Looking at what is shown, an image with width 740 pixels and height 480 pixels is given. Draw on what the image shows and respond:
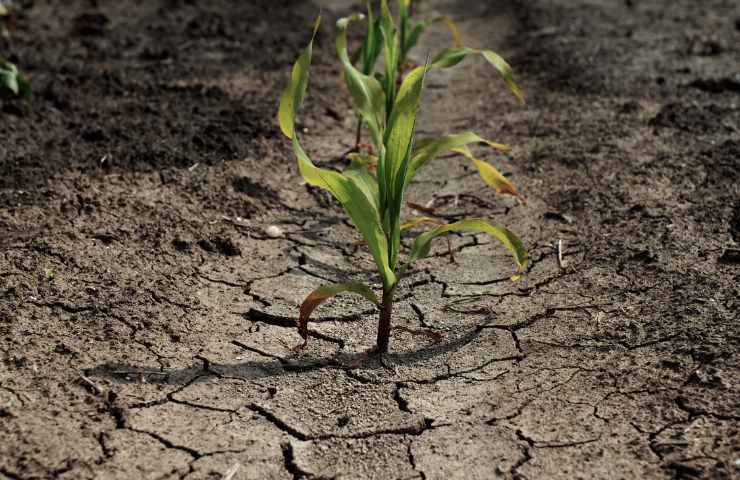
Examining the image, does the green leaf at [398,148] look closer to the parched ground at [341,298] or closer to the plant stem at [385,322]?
the plant stem at [385,322]

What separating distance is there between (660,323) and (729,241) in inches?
26.2

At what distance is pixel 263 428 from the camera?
93.0 inches

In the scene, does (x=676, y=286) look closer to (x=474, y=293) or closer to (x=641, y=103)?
(x=474, y=293)

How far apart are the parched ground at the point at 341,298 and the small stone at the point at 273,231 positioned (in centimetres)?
2

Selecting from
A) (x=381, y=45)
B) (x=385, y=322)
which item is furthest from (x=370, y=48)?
(x=385, y=322)

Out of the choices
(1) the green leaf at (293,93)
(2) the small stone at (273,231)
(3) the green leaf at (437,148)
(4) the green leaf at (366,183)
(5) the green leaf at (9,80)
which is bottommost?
(2) the small stone at (273,231)

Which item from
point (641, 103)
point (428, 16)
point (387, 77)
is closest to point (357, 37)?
point (428, 16)

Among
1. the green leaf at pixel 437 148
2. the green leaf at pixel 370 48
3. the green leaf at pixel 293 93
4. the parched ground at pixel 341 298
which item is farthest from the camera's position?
the green leaf at pixel 370 48

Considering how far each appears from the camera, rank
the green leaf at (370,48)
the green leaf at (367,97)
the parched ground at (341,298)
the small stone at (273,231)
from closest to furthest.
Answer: the parched ground at (341,298) < the green leaf at (367,97) < the small stone at (273,231) < the green leaf at (370,48)

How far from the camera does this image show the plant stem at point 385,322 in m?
2.62

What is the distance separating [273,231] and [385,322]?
0.95 m

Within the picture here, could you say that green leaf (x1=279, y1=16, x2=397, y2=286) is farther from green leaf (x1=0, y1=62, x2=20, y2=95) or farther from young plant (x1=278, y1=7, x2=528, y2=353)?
green leaf (x1=0, y1=62, x2=20, y2=95)

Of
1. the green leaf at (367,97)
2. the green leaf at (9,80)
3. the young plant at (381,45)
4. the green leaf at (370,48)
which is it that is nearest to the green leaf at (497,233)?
the green leaf at (367,97)

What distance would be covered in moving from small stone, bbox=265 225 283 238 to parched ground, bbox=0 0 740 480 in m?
0.02
